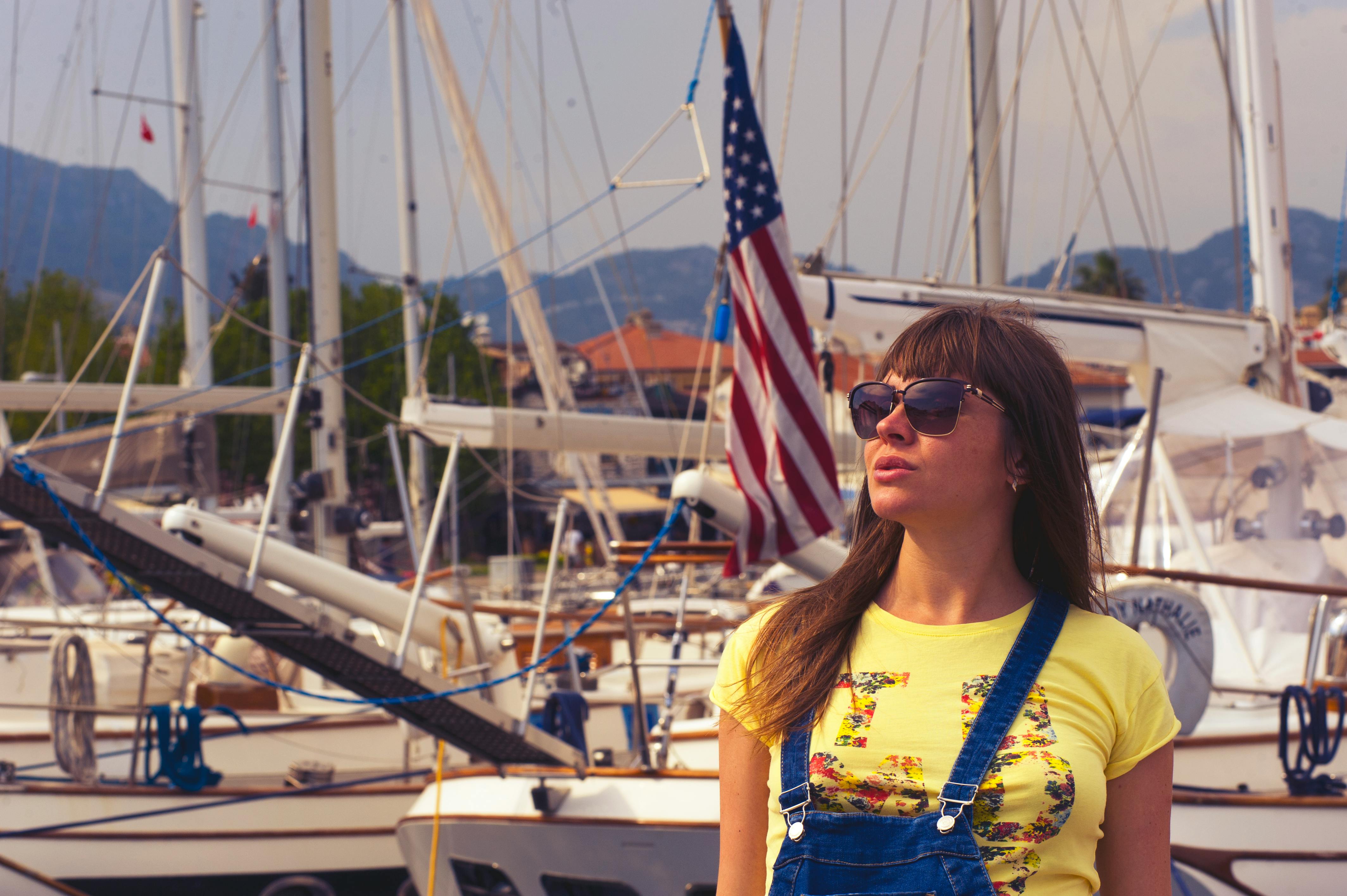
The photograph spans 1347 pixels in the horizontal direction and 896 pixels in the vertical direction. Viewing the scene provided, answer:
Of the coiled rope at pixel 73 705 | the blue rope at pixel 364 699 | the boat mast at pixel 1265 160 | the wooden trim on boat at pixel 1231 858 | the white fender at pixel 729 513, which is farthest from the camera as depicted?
the boat mast at pixel 1265 160

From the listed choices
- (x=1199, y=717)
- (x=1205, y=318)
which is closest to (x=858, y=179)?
(x=1205, y=318)

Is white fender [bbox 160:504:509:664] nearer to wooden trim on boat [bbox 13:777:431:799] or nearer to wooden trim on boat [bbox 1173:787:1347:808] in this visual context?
wooden trim on boat [bbox 13:777:431:799]

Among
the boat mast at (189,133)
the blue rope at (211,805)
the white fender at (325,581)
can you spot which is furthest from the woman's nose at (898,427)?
the boat mast at (189,133)

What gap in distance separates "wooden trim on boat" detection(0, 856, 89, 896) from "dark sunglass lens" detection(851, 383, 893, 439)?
826 cm

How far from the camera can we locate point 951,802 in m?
1.67

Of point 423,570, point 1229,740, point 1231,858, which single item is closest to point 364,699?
point 423,570

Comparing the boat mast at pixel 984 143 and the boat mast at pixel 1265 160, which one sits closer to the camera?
the boat mast at pixel 1265 160

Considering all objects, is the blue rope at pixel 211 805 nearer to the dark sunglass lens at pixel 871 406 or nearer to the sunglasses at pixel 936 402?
the dark sunglass lens at pixel 871 406

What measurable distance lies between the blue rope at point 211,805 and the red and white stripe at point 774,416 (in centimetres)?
392

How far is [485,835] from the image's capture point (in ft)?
21.3

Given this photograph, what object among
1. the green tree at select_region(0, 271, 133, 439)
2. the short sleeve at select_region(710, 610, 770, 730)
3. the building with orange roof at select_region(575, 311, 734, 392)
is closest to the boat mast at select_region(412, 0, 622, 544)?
the short sleeve at select_region(710, 610, 770, 730)

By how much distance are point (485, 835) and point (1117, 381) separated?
58.2 meters

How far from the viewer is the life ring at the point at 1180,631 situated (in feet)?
19.3

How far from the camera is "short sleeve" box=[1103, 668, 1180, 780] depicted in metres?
1.76
